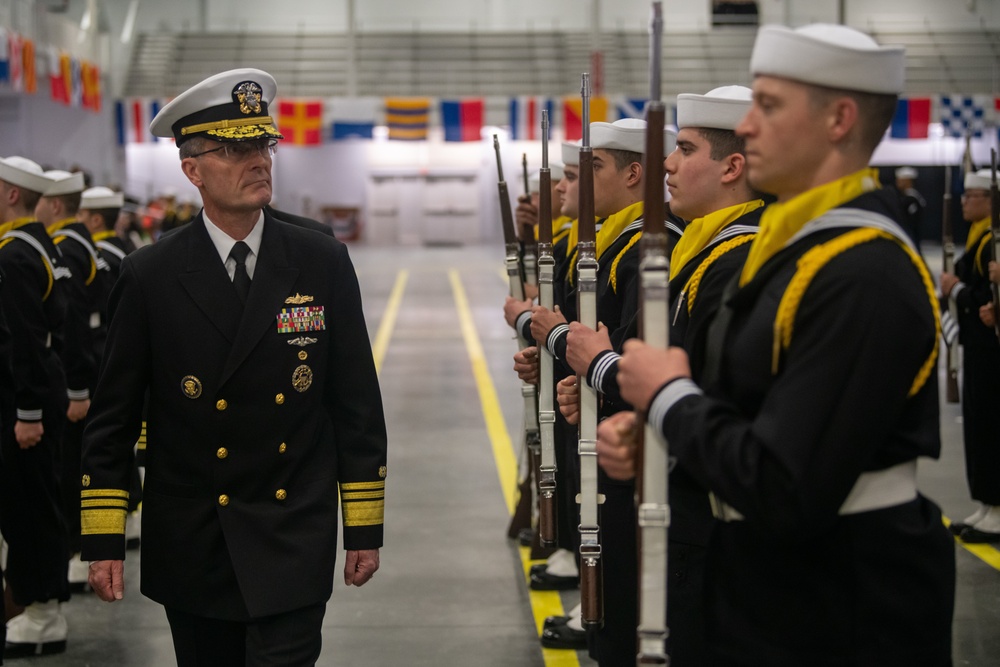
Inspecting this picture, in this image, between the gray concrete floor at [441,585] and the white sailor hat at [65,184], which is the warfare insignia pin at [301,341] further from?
the white sailor hat at [65,184]

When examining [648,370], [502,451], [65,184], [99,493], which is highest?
[65,184]

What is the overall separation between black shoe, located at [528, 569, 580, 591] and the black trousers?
9.31 feet

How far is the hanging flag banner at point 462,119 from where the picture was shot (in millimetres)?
28750

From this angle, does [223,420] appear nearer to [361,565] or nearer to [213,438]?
[213,438]

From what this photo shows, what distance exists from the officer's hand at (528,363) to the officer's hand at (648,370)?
210 cm

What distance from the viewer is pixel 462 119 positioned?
28906mm

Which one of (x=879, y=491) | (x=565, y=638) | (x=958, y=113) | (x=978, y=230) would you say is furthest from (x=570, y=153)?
(x=958, y=113)

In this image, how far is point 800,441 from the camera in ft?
6.13

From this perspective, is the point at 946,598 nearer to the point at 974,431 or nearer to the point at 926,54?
the point at 974,431

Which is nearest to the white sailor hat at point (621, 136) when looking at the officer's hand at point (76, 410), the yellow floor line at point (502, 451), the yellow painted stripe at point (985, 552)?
the yellow floor line at point (502, 451)

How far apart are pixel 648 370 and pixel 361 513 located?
1305 millimetres

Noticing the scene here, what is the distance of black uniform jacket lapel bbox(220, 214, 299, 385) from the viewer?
2902 millimetres

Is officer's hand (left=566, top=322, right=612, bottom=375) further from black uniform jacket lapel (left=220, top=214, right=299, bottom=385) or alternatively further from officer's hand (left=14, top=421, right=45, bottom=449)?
officer's hand (left=14, top=421, right=45, bottom=449)

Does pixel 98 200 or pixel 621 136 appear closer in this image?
pixel 621 136
